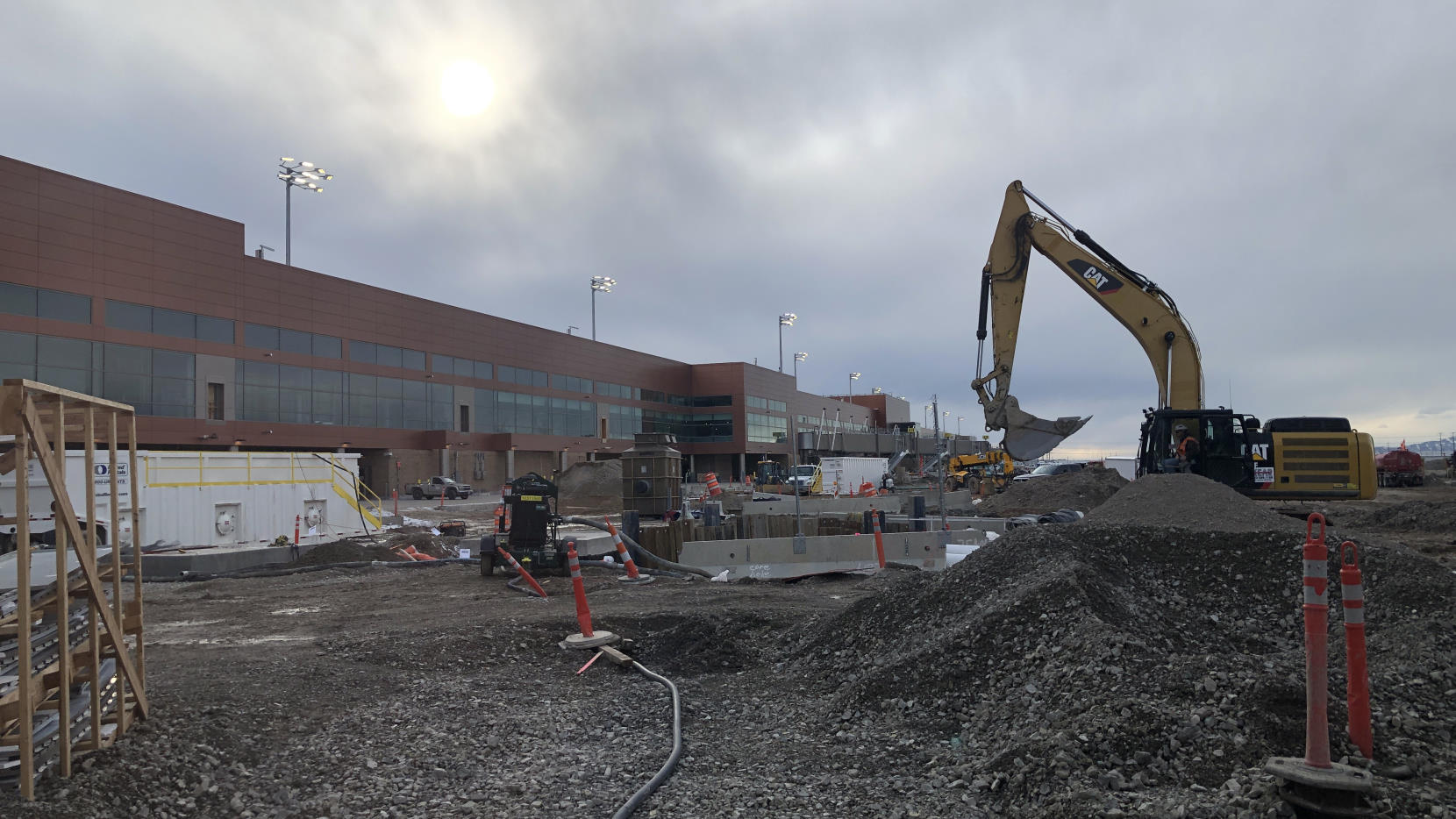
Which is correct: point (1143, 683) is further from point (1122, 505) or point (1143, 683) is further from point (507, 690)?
point (1122, 505)

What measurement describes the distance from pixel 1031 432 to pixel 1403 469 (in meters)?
37.1

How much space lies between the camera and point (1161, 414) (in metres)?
19.6

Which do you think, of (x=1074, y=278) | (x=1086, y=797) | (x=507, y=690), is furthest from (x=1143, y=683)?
(x=1074, y=278)

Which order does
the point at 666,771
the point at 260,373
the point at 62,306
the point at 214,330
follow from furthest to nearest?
the point at 260,373, the point at 214,330, the point at 62,306, the point at 666,771

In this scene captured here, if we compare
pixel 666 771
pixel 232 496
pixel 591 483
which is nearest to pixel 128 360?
pixel 591 483

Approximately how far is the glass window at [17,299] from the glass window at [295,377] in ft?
38.1

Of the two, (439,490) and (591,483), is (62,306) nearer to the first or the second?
(439,490)

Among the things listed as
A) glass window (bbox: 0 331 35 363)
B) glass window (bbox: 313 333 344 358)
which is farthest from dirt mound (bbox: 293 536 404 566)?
glass window (bbox: 313 333 344 358)

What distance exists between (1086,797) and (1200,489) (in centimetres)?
1114

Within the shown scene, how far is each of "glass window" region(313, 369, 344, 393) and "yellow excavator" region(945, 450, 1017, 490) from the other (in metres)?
34.3

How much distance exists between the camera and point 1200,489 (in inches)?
542

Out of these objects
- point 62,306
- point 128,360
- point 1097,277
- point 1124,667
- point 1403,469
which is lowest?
point 1403,469

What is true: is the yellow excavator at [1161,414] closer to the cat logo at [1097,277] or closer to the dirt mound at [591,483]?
the cat logo at [1097,277]

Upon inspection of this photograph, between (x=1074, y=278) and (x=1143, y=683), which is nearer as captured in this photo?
(x=1143, y=683)
